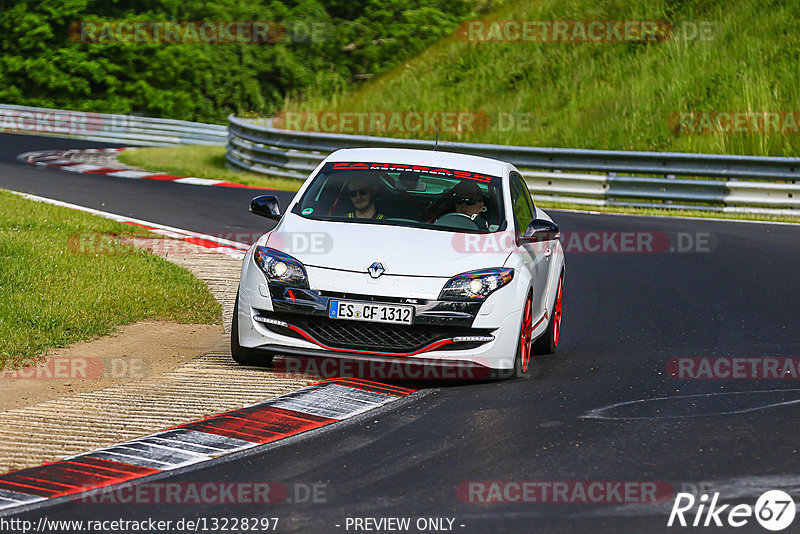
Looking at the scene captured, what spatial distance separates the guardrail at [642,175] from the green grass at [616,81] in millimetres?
3511

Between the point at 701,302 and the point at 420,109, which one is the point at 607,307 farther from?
the point at 420,109

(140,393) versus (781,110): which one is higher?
(781,110)

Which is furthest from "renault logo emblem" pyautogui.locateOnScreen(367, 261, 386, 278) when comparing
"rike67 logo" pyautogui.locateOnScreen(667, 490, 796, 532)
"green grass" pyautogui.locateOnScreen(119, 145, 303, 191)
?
"green grass" pyautogui.locateOnScreen(119, 145, 303, 191)

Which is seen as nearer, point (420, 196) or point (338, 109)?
point (420, 196)

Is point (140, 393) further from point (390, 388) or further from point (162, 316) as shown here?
point (162, 316)

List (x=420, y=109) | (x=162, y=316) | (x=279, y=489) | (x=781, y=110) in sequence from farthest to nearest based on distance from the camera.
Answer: (x=420, y=109)
(x=781, y=110)
(x=162, y=316)
(x=279, y=489)

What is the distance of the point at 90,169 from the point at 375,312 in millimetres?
18163

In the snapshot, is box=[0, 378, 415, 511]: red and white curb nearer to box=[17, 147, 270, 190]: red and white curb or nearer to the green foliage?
box=[17, 147, 270, 190]: red and white curb

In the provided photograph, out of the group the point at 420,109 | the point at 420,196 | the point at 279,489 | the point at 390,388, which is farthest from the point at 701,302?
the point at 420,109

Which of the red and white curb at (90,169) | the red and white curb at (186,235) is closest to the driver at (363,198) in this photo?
the red and white curb at (186,235)

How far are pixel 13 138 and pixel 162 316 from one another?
80.7 feet

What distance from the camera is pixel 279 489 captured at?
213 inches

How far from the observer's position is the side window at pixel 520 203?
29.5 feet

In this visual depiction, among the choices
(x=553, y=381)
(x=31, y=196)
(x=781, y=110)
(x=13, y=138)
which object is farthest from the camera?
(x=13, y=138)
